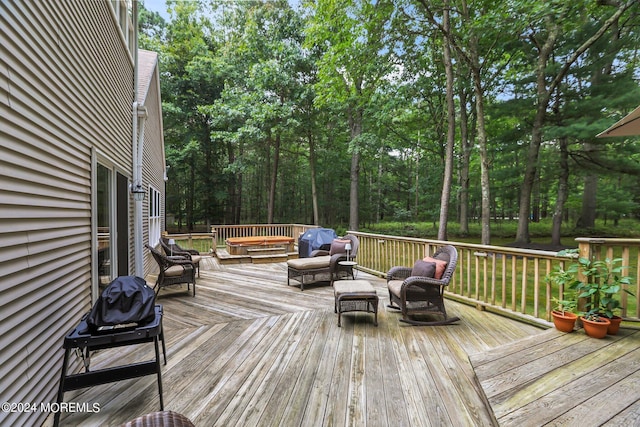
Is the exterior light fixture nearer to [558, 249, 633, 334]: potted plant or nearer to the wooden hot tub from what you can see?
the wooden hot tub

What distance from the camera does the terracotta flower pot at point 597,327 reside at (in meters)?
2.87

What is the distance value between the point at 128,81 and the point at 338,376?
5.28 metres

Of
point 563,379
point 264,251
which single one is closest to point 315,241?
point 264,251

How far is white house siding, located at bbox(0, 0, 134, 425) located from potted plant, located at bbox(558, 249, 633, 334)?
A: 180 inches

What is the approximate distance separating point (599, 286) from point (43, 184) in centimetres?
498

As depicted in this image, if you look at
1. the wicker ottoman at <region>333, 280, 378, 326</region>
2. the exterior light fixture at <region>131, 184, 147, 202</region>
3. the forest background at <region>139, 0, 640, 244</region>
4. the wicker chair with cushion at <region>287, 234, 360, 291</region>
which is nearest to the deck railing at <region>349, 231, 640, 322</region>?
the wicker chair with cushion at <region>287, 234, 360, 291</region>

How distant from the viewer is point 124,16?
4.52 metres

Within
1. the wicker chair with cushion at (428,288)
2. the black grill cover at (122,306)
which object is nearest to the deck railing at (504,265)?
the wicker chair with cushion at (428,288)

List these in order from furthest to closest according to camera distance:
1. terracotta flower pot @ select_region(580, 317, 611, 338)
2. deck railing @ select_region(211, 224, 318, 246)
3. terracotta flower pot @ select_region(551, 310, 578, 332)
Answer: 1. deck railing @ select_region(211, 224, 318, 246)
2. terracotta flower pot @ select_region(551, 310, 578, 332)
3. terracotta flower pot @ select_region(580, 317, 611, 338)

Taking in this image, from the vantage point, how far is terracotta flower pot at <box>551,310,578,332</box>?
3.04 meters

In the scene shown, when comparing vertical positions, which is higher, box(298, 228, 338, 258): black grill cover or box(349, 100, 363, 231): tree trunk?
box(349, 100, 363, 231): tree trunk

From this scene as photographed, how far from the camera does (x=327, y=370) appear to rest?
2.60m

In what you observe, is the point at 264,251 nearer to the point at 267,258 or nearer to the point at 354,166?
the point at 267,258

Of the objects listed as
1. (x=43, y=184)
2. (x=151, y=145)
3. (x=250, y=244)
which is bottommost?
(x=250, y=244)
